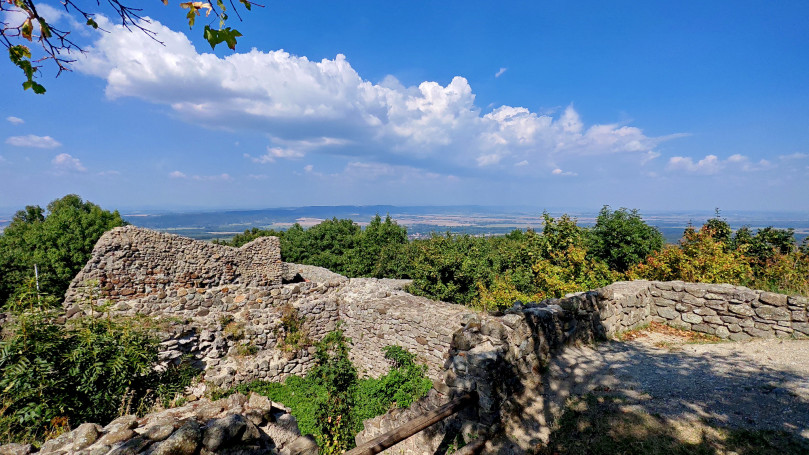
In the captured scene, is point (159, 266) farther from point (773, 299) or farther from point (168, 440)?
point (773, 299)

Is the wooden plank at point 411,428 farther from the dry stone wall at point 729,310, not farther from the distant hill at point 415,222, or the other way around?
the distant hill at point 415,222

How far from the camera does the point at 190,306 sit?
10.6 m

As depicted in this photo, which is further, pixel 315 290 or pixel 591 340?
pixel 315 290

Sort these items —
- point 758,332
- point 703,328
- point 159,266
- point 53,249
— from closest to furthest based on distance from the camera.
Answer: point 758,332
point 703,328
point 159,266
point 53,249

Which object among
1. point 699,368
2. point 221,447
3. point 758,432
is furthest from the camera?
point 699,368

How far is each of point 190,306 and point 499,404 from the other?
10.2m

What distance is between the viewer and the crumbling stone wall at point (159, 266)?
32.4 feet

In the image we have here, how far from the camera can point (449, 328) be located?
902cm

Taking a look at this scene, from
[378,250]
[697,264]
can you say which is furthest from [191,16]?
[378,250]

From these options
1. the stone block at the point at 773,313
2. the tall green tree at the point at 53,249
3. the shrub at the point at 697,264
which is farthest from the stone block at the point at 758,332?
the tall green tree at the point at 53,249

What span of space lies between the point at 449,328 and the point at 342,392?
3.81 meters

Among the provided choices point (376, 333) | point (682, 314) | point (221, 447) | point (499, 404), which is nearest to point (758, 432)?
point (499, 404)

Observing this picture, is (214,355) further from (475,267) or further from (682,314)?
(682,314)

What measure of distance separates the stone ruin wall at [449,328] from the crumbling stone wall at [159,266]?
0.09 metres
